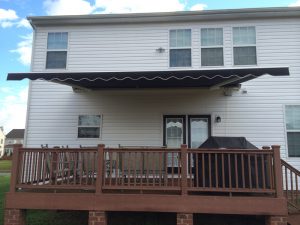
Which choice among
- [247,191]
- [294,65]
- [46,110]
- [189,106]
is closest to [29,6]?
[46,110]

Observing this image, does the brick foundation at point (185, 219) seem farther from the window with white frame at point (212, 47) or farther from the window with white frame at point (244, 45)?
the window with white frame at point (244, 45)

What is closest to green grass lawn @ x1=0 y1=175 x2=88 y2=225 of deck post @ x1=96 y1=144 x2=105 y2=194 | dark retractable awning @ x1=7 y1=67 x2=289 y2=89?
deck post @ x1=96 y1=144 x2=105 y2=194

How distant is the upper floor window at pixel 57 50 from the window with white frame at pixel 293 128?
7062 mm

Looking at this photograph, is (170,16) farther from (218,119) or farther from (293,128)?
(293,128)

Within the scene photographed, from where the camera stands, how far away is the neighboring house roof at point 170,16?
9.12 m

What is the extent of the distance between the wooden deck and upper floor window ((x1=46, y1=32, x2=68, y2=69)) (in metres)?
4.21

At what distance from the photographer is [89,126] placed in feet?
31.1

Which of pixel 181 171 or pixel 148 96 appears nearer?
pixel 181 171

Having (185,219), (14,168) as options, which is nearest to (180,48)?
(185,219)

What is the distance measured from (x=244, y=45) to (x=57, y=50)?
593 centimetres

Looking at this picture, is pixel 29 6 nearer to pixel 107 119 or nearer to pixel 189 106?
pixel 107 119

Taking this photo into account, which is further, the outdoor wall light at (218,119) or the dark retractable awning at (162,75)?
the outdoor wall light at (218,119)

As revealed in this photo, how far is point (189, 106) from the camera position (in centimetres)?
923

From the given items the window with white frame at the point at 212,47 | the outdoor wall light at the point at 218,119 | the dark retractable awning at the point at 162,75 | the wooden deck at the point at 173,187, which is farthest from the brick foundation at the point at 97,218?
the window with white frame at the point at 212,47
